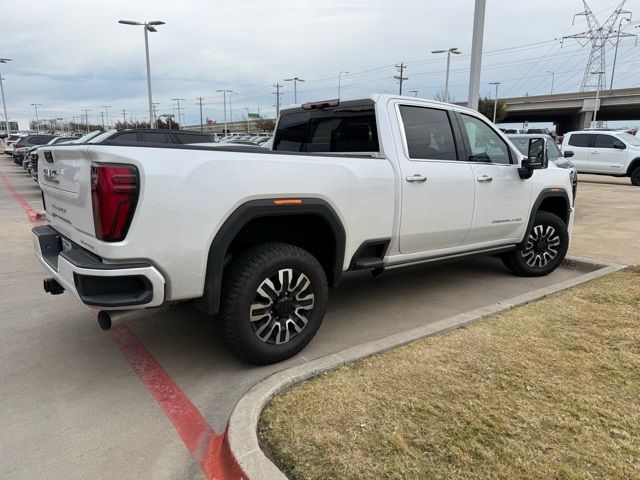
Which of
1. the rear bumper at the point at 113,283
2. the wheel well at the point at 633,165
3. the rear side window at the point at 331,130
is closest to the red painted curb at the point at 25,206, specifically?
the rear side window at the point at 331,130

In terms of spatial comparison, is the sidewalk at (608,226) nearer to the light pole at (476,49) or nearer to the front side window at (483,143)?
the front side window at (483,143)

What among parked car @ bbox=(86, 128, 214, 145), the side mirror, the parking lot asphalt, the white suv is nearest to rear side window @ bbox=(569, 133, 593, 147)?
the white suv

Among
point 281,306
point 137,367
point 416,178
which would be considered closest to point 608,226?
point 416,178

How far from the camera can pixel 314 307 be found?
12.1 ft

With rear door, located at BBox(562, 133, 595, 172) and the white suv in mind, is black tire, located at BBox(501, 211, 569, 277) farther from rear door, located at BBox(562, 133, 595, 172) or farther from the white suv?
rear door, located at BBox(562, 133, 595, 172)

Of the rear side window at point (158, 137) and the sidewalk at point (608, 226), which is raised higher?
the rear side window at point (158, 137)

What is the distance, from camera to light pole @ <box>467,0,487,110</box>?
8844 mm

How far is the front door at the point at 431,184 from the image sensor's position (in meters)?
4.21

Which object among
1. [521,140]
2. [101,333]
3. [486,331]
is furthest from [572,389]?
[521,140]

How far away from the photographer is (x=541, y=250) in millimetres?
5801

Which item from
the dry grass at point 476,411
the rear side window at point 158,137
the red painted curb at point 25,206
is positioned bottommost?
the red painted curb at point 25,206

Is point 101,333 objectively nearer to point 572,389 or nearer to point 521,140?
point 572,389

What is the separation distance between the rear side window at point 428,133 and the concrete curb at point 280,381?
1.47 m

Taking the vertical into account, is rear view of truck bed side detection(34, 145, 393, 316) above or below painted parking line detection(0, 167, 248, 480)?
above
